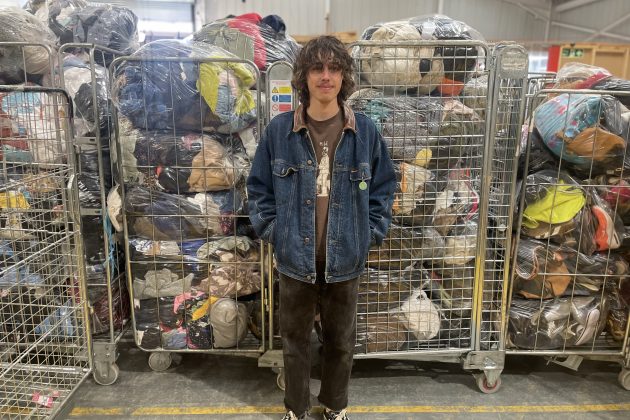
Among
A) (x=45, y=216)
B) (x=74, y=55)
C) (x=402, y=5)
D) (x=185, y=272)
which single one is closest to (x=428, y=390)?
(x=185, y=272)

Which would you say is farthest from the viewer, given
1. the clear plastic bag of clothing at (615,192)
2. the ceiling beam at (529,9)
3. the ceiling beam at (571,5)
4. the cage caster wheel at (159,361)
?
the ceiling beam at (529,9)

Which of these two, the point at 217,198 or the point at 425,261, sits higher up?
the point at 217,198

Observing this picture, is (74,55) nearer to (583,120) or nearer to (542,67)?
(583,120)

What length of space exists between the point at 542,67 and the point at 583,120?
8.89 meters

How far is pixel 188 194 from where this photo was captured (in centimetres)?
232

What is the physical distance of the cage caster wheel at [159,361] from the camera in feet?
8.38

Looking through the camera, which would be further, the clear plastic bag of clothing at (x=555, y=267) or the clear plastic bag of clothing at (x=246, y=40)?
the clear plastic bag of clothing at (x=246, y=40)

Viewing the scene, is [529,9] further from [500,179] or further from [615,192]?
[500,179]

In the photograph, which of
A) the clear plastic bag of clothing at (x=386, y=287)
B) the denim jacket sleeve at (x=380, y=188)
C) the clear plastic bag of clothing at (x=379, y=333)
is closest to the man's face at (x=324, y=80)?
the denim jacket sleeve at (x=380, y=188)

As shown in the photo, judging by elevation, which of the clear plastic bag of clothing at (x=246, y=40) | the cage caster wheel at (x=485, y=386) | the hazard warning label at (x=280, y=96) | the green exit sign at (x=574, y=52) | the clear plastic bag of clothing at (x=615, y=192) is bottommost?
the cage caster wheel at (x=485, y=386)

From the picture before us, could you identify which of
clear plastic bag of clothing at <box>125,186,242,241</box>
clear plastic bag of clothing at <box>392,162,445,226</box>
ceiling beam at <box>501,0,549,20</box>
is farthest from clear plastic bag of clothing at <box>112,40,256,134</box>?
ceiling beam at <box>501,0,549,20</box>

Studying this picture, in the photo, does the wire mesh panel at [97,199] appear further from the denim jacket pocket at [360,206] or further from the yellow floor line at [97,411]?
the denim jacket pocket at [360,206]

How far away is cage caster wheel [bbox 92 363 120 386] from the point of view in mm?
2453

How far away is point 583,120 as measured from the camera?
221 centimetres
